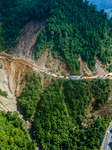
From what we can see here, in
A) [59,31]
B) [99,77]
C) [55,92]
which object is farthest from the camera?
[59,31]

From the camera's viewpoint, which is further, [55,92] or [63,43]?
[63,43]

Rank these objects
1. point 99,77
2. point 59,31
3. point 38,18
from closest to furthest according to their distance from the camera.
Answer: point 99,77 → point 59,31 → point 38,18

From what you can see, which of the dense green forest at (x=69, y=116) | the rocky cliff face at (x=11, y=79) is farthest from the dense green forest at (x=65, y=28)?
the rocky cliff face at (x=11, y=79)

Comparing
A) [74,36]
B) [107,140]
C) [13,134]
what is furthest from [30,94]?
[74,36]

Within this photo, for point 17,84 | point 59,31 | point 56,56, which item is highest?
point 59,31

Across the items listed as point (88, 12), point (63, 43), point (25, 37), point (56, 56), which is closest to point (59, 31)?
point (63, 43)

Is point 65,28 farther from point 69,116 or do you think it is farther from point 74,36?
point 69,116

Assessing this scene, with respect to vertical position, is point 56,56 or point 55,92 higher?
point 56,56

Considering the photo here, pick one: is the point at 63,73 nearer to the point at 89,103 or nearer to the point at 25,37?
the point at 89,103

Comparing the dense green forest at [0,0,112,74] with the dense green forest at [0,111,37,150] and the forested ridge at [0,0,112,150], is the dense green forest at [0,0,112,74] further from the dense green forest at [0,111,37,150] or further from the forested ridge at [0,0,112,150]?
the dense green forest at [0,111,37,150]
